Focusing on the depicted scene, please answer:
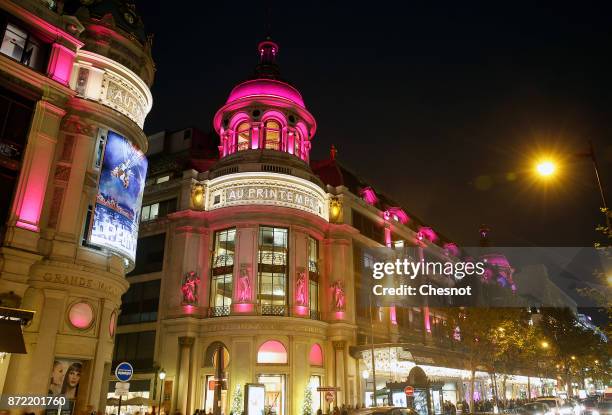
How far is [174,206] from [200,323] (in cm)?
1187

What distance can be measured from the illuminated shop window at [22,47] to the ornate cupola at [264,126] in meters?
20.9

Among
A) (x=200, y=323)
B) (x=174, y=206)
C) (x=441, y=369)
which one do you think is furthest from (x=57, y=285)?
(x=441, y=369)

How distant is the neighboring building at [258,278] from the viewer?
3812 centimetres

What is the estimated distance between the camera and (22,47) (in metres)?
23.4

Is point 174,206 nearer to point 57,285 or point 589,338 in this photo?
point 57,285

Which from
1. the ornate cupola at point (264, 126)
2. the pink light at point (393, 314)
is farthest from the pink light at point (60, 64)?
the pink light at point (393, 314)

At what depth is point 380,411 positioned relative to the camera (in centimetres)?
1596

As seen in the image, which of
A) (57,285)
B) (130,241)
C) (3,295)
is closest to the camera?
(3,295)

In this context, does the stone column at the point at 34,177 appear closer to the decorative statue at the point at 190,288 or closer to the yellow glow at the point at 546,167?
the decorative statue at the point at 190,288

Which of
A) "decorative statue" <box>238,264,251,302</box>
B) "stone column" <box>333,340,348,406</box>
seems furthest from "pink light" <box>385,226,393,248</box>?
"decorative statue" <box>238,264,251,302</box>

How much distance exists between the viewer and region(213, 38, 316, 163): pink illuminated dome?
46188 millimetres

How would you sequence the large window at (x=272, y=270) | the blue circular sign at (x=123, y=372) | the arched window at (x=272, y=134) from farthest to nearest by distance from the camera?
the arched window at (x=272, y=134) → the large window at (x=272, y=270) → the blue circular sign at (x=123, y=372)

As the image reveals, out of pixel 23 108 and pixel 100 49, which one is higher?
pixel 100 49

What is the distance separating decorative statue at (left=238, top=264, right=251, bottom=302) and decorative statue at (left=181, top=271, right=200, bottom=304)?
4.16 metres
